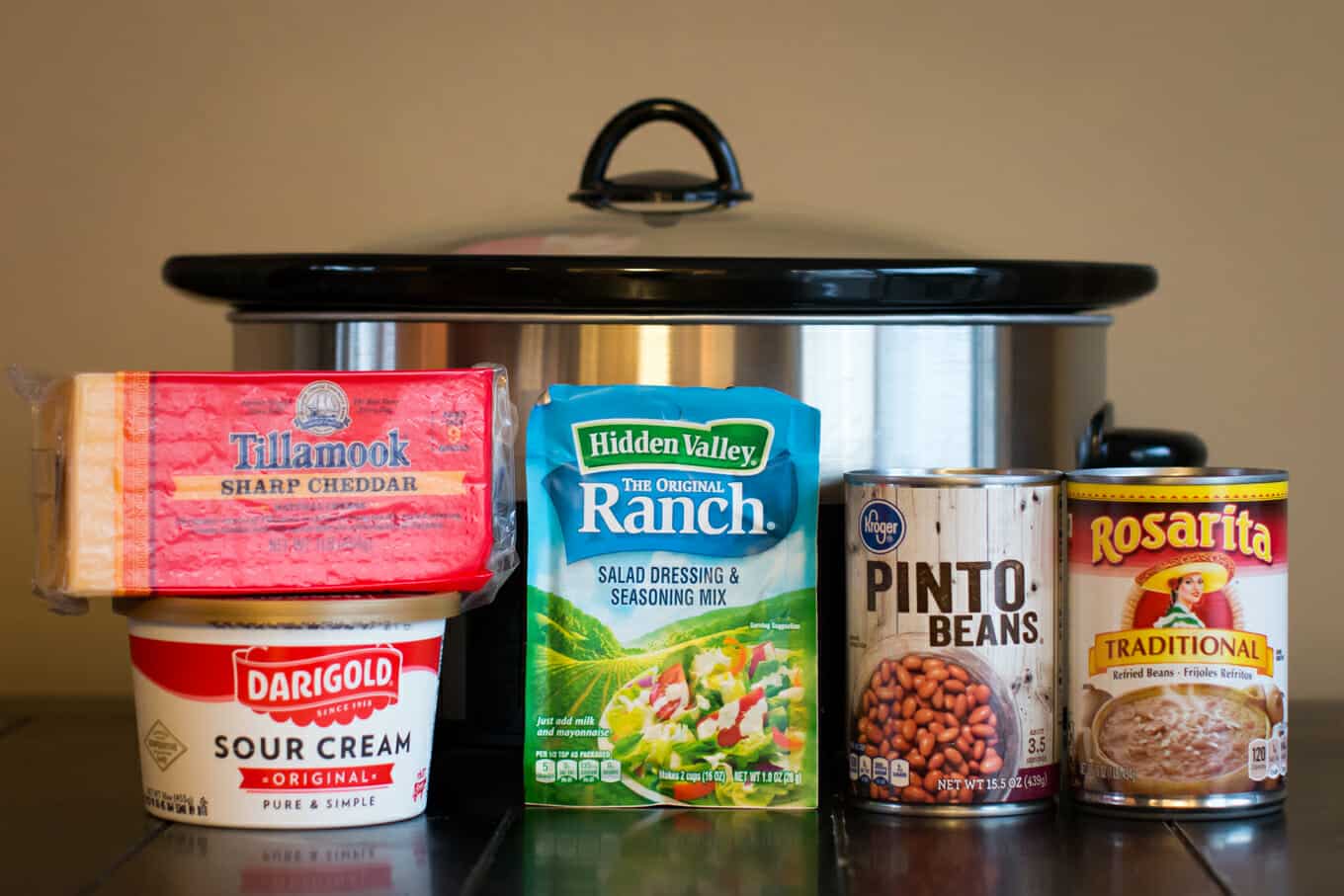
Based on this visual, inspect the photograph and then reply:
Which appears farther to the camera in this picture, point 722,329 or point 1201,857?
point 722,329

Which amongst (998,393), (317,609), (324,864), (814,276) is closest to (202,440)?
(317,609)

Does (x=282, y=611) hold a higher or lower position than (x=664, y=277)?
lower

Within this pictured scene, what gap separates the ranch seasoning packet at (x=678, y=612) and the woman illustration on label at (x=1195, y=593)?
17 centimetres

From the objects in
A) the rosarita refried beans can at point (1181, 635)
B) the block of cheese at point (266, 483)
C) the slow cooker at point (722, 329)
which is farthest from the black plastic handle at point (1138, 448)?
the block of cheese at point (266, 483)

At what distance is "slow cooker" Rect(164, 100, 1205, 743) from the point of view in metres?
0.81

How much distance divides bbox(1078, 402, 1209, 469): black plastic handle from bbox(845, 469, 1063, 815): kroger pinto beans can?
137mm

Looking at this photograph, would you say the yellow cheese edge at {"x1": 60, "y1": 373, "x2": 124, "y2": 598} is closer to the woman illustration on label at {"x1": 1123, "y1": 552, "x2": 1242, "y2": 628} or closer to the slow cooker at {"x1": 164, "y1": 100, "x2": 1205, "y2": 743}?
the slow cooker at {"x1": 164, "y1": 100, "x2": 1205, "y2": 743}

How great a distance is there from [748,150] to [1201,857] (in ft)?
2.30

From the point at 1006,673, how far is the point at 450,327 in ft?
1.13

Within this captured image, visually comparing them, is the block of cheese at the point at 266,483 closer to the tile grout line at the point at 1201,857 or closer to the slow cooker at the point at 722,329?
the slow cooker at the point at 722,329

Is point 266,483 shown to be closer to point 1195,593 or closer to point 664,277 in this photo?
point 664,277

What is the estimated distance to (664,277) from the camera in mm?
806

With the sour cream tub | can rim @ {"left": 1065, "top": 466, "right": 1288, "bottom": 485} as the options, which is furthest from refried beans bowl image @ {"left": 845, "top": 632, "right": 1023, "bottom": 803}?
the sour cream tub

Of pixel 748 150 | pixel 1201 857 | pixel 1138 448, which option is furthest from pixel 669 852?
pixel 748 150
